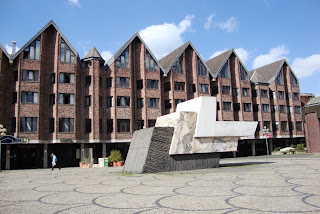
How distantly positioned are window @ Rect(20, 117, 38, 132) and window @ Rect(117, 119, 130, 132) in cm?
1103

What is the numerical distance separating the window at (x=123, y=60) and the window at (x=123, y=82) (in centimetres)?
187

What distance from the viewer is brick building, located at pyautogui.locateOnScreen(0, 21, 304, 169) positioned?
122 ft

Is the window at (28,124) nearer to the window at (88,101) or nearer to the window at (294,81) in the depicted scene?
the window at (88,101)

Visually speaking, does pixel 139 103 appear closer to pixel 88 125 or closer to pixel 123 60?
pixel 123 60

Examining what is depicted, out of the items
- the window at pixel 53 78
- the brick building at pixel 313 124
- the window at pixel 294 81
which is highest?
the window at pixel 294 81

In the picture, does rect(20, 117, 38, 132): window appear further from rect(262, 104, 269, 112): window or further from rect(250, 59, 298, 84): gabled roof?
rect(262, 104, 269, 112): window

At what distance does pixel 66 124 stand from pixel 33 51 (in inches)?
423

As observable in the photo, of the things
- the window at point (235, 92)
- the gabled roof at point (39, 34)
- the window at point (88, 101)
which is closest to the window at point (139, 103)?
the window at point (88, 101)

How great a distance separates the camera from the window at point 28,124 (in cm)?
3625

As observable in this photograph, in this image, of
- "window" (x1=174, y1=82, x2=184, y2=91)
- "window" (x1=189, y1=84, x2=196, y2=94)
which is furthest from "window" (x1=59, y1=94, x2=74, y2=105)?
"window" (x1=189, y1=84, x2=196, y2=94)

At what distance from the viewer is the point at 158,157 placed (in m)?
20.9

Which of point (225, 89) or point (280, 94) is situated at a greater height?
point (225, 89)

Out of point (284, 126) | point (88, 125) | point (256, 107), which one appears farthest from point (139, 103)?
point (284, 126)

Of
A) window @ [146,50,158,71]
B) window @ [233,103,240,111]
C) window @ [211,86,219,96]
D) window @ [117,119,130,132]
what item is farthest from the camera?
window @ [233,103,240,111]
